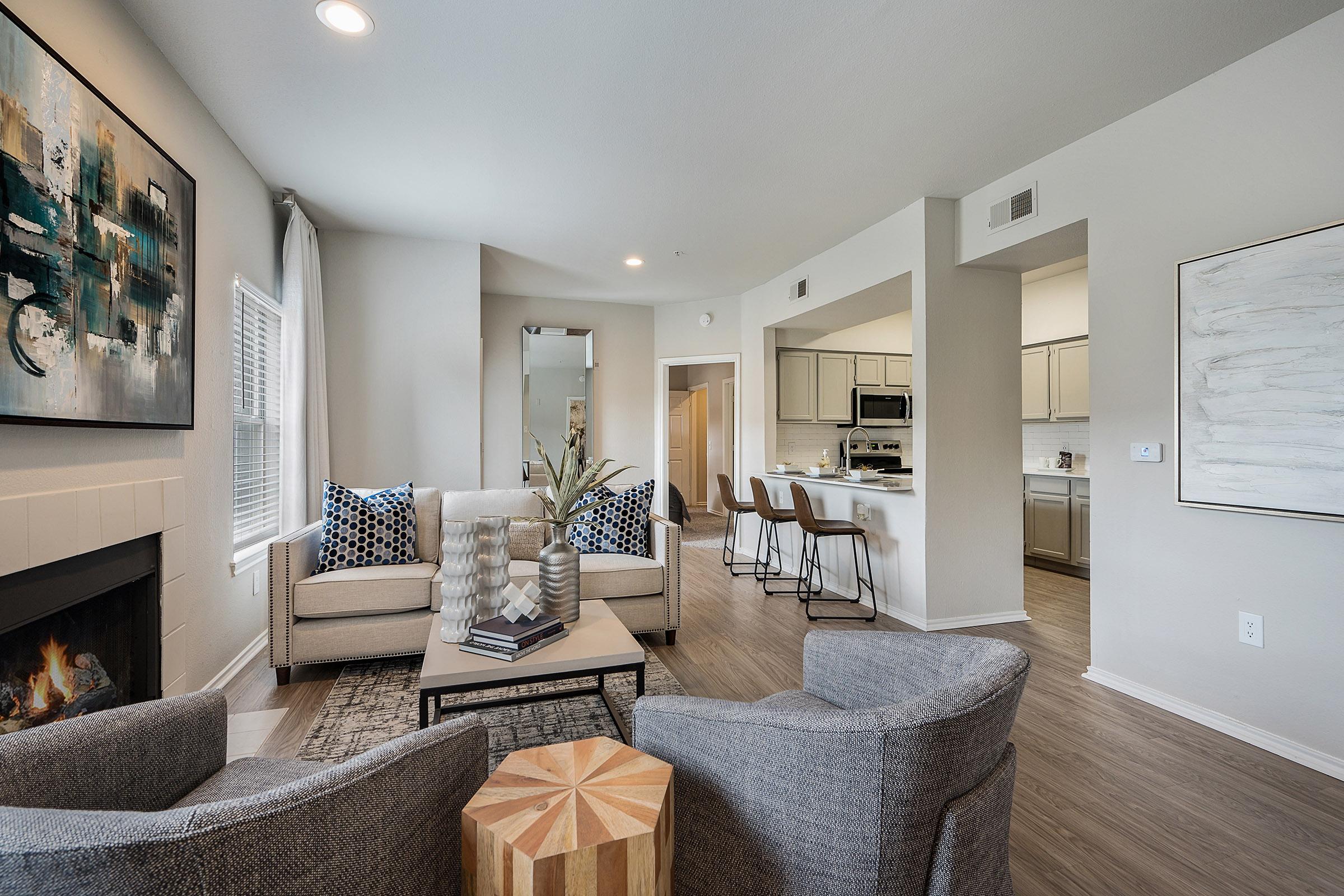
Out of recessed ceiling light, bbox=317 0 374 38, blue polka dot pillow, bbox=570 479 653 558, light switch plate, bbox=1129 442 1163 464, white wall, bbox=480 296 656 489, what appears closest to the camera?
recessed ceiling light, bbox=317 0 374 38

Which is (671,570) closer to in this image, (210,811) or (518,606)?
(518,606)

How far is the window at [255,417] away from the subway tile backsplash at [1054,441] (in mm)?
5808

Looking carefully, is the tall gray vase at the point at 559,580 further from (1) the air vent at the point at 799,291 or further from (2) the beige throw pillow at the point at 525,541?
(1) the air vent at the point at 799,291

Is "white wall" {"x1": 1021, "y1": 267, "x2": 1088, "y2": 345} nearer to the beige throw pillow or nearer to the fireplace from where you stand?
the beige throw pillow

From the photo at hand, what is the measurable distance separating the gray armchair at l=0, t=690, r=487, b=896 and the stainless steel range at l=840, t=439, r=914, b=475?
633cm

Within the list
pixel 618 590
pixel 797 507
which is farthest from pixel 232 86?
pixel 797 507

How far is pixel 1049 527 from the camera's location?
555 cm

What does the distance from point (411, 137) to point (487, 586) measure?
7.56 ft

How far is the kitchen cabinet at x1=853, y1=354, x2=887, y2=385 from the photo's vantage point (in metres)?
6.89

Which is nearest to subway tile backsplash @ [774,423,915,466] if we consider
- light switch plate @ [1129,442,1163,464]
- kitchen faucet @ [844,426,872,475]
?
kitchen faucet @ [844,426,872,475]

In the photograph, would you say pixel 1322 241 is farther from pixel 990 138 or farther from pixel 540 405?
pixel 540 405

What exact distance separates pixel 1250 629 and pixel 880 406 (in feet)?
15.3

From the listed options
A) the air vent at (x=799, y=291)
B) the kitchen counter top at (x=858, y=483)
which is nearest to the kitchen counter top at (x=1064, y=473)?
the kitchen counter top at (x=858, y=483)

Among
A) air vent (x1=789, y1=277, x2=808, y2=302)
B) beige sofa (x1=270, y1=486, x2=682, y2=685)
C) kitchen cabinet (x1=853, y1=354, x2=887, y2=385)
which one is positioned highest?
air vent (x1=789, y1=277, x2=808, y2=302)
